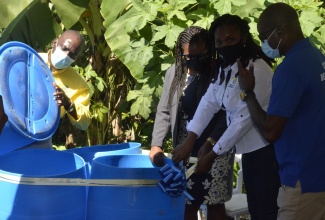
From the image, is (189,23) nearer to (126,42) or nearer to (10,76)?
(126,42)

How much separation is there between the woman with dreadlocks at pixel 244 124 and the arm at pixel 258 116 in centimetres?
9

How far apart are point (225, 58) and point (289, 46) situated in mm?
541

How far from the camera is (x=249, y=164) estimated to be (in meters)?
3.30

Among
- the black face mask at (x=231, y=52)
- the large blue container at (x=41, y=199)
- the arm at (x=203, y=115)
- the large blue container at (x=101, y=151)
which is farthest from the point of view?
the arm at (x=203, y=115)

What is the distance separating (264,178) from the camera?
327 centimetres

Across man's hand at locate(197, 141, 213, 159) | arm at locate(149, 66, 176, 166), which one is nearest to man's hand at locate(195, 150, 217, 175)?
man's hand at locate(197, 141, 213, 159)

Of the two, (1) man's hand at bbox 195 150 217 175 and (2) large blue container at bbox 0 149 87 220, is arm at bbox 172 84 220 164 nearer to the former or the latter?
(1) man's hand at bbox 195 150 217 175

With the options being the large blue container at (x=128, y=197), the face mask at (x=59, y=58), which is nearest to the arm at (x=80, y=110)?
the face mask at (x=59, y=58)

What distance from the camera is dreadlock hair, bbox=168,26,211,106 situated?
378 cm

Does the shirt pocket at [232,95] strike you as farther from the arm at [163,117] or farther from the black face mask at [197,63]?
the arm at [163,117]

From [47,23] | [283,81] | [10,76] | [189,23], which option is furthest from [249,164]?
[47,23]

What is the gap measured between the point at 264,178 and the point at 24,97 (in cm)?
123

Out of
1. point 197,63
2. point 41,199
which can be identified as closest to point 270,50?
point 197,63

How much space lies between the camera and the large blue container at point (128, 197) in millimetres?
2775
